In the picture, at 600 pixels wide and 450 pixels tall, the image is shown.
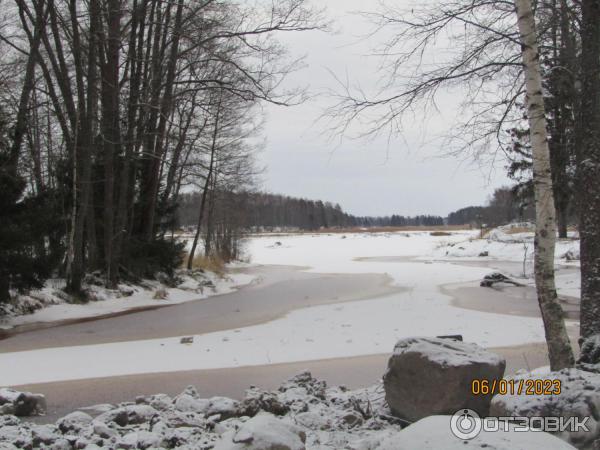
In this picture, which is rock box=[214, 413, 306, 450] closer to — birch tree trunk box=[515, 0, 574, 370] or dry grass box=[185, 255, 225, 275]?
birch tree trunk box=[515, 0, 574, 370]

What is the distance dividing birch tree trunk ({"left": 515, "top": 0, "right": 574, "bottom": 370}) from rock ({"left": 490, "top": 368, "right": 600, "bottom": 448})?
0.83 meters

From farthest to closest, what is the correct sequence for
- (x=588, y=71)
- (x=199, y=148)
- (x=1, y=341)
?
(x=199, y=148) < (x=1, y=341) < (x=588, y=71)

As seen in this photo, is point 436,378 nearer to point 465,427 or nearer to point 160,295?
point 465,427

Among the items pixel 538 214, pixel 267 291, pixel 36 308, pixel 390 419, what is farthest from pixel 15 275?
pixel 538 214

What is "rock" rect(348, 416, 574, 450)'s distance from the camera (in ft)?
9.59

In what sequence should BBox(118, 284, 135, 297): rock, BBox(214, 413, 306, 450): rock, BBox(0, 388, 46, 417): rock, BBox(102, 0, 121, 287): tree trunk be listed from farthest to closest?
BBox(118, 284, 135, 297): rock < BBox(102, 0, 121, 287): tree trunk < BBox(0, 388, 46, 417): rock < BBox(214, 413, 306, 450): rock

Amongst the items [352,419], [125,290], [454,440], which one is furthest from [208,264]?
[454,440]

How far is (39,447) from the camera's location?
13.3ft

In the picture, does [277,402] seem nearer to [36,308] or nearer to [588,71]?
[588,71]

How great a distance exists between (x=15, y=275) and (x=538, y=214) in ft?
34.6

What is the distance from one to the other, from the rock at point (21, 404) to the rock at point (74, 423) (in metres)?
1.01

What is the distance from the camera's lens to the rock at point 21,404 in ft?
17.2
